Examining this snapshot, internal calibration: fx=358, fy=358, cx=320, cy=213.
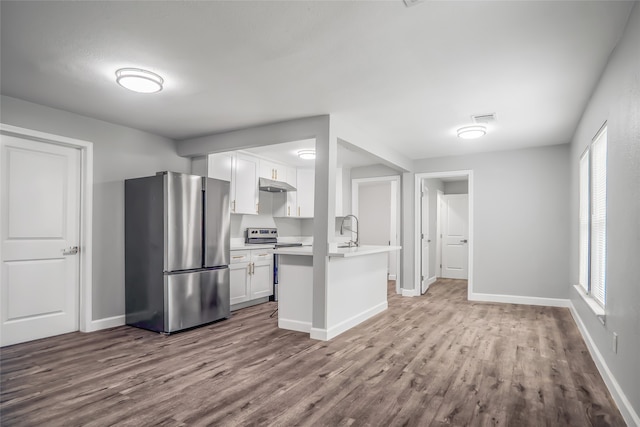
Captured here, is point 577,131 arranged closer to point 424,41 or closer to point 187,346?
point 424,41

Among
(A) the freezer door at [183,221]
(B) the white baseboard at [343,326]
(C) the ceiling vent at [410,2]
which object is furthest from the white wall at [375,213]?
(C) the ceiling vent at [410,2]

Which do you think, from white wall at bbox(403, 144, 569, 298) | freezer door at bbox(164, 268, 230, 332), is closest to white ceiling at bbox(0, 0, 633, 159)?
white wall at bbox(403, 144, 569, 298)

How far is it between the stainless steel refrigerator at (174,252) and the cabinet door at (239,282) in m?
0.47

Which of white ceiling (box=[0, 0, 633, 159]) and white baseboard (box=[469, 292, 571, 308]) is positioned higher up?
white ceiling (box=[0, 0, 633, 159])

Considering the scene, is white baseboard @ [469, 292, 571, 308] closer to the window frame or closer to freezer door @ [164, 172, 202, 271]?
the window frame

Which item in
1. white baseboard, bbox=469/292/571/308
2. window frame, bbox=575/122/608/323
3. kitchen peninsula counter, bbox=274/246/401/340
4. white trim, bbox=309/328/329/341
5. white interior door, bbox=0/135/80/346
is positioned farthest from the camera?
white baseboard, bbox=469/292/571/308

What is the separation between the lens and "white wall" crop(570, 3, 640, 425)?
6.50 feet

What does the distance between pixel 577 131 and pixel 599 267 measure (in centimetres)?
196

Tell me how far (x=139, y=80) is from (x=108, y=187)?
75.1 inches

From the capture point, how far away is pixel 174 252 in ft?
13.1

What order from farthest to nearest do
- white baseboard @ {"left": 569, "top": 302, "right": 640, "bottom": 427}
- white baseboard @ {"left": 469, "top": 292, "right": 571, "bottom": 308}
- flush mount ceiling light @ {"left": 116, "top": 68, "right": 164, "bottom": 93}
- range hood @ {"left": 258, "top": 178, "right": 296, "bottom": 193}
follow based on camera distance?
range hood @ {"left": 258, "top": 178, "right": 296, "bottom": 193}
white baseboard @ {"left": 469, "top": 292, "right": 571, "bottom": 308}
flush mount ceiling light @ {"left": 116, "top": 68, "right": 164, "bottom": 93}
white baseboard @ {"left": 569, "top": 302, "right": 640, "bottom": 427}

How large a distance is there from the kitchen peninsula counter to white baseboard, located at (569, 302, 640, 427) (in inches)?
89.7

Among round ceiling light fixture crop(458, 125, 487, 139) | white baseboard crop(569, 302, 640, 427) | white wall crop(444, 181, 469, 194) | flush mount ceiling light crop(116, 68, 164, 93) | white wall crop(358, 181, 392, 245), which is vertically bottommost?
white baseboard crop(569, 302, 640, 427)

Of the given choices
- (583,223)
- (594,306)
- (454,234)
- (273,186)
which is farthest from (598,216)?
(454,234)
